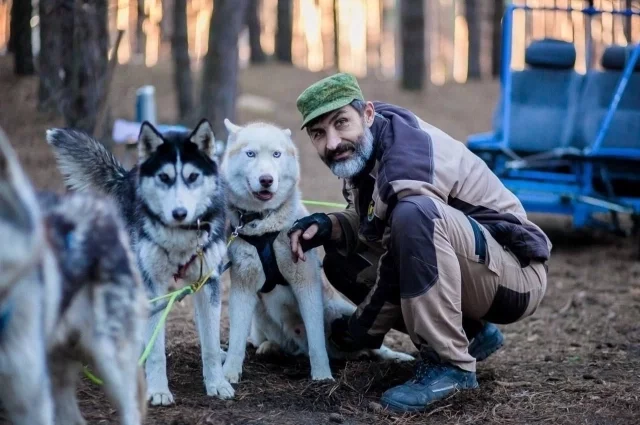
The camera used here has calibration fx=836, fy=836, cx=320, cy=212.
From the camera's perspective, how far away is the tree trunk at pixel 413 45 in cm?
1895

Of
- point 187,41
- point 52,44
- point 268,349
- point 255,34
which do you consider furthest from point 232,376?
point 255,34

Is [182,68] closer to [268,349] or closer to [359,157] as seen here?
[268,349]

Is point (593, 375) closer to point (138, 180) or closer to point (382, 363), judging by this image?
point (382, 363)

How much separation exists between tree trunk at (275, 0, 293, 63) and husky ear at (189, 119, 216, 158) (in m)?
18.9

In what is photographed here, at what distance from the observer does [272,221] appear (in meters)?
4.76

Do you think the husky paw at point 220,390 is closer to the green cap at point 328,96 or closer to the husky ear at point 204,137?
the husky ear at point 204,137

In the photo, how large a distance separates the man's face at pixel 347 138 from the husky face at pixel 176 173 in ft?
2.17

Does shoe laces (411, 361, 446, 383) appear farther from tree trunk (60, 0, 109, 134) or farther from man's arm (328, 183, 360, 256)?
tree trunk (60, 0, 109, 134)

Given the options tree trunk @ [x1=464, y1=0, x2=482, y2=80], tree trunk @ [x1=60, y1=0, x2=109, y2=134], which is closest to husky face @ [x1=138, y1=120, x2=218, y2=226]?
tree trunk @ [x1=60, y1=0, x2=109, y2=134]

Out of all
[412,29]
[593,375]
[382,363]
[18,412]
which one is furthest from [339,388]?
[412,29]

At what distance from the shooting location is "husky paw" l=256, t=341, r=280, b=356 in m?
5.15

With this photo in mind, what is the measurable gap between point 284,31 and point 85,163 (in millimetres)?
19684

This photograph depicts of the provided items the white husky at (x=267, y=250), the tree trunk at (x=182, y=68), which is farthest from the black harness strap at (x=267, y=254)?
the tree trunk at (x=182, y=68)

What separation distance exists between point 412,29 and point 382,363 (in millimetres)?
15338
